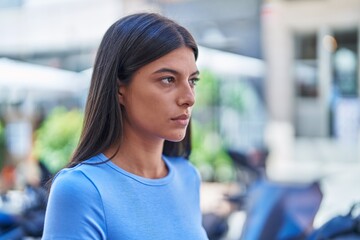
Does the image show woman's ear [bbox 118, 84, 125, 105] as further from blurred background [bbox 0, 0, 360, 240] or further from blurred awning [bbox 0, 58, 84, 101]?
blurred awning [bbox 0, 58, 84, 101]

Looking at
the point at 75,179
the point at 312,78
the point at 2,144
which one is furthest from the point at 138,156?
the point at 312,78

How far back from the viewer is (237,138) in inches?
251

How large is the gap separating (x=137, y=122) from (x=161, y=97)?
0.23ft

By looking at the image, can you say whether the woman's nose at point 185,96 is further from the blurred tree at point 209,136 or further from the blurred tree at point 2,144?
the blurred tree at point 209,136

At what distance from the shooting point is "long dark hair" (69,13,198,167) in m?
0.96

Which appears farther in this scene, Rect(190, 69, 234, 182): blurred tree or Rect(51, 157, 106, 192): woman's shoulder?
Rect(190, 69, 234, 182): blurred tree

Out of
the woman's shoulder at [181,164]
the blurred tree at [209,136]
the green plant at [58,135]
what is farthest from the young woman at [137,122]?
the blurred tree at [209,136]

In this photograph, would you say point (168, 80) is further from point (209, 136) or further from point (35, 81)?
point (209, 136)

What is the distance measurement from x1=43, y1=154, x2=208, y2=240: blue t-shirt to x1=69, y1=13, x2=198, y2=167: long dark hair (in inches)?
1.6

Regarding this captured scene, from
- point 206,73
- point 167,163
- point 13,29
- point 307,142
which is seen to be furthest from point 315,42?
point 167,163

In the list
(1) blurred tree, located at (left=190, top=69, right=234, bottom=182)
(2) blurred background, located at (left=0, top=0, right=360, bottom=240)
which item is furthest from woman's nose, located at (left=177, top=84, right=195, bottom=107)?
(1) blurred tree, located at (left=190, top=69, right=234, bottom=182)

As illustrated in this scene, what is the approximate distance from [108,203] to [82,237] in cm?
8

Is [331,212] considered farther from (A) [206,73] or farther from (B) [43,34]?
(B) [43,34]

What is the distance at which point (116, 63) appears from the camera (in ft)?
3.19
